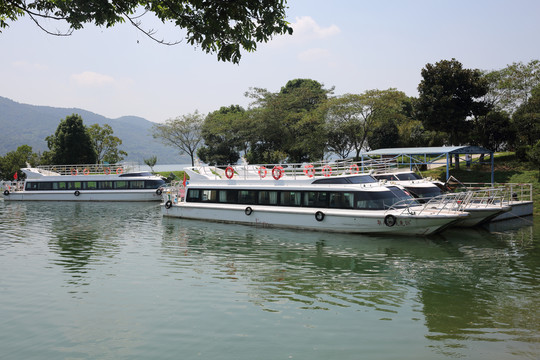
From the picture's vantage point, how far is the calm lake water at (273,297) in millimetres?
8523

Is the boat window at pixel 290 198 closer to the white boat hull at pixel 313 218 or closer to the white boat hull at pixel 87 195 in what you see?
the white boat hull at pixel 313 218

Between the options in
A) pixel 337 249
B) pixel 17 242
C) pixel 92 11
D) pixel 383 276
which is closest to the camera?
pixel 92 11

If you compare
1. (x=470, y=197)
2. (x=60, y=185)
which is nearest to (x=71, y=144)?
(x=60, y=185)

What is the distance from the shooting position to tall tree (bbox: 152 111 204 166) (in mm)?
65062

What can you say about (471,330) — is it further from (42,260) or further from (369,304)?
(42,260)

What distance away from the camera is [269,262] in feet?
51.9

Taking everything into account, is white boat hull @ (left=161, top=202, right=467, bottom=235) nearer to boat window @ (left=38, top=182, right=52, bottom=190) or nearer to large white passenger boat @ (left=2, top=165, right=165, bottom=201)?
large white passenger boat @ (left=2, top=165, right=165, bottom=201)

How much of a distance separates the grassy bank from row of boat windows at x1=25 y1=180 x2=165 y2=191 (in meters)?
27.1

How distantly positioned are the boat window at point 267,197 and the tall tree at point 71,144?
42.9 meters

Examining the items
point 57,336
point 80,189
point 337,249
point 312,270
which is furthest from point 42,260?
point 80,189

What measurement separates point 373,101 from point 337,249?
97.4ft

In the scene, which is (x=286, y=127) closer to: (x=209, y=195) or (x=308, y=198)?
(x=209, y=195)

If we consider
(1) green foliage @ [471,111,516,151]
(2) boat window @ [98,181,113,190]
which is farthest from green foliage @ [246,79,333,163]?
(2) boat window @ [98,181,113,190]

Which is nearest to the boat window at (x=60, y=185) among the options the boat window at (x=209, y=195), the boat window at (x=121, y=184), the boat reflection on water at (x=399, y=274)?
the boat window at (x=121, y=184)
